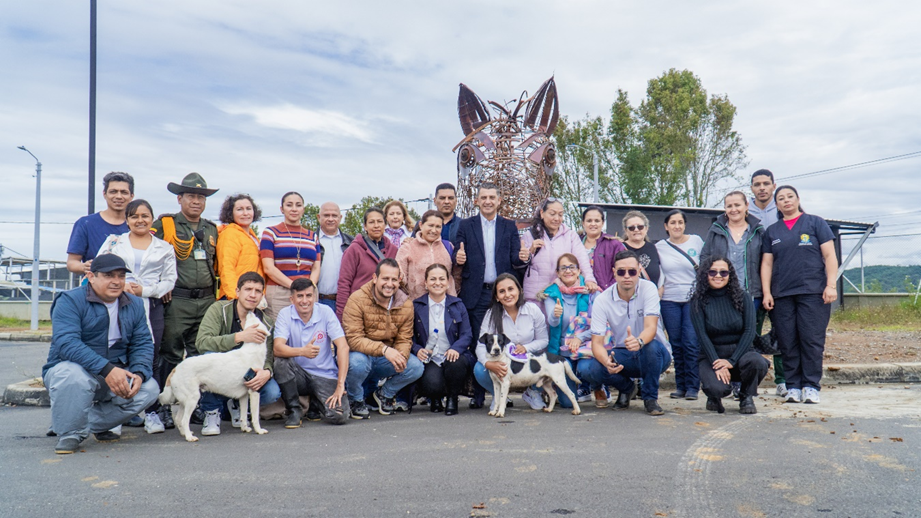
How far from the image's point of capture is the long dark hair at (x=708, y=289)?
20.0 feet

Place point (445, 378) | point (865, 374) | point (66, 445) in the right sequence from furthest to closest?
point (865, 374) → point (445, 378) → point (66, 445)

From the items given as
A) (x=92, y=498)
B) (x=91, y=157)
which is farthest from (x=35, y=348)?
(x=92, y=498)

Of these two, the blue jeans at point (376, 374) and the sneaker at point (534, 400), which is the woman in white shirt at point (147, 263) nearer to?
the blue jeans at point (376, 374)

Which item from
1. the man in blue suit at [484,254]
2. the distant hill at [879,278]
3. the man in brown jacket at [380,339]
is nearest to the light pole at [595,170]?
the distant hill at [879,278]

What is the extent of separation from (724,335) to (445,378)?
2.70 m

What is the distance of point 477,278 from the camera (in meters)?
6.81

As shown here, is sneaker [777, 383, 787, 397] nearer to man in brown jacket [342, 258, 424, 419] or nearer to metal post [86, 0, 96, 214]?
man in brown jacket [342, 258, 424, 419]

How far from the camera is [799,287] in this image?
257 inches

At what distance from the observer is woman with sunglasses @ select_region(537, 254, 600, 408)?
6.44 meters

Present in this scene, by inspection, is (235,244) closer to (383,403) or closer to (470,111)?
(383,403)

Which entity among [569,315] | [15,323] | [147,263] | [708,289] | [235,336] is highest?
[147,263]

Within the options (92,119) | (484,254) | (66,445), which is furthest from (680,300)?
(92,119)

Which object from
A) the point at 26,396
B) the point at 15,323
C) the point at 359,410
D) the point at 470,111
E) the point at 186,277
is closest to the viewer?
the point at 186,277

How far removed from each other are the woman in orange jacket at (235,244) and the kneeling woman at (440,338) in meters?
1.65
